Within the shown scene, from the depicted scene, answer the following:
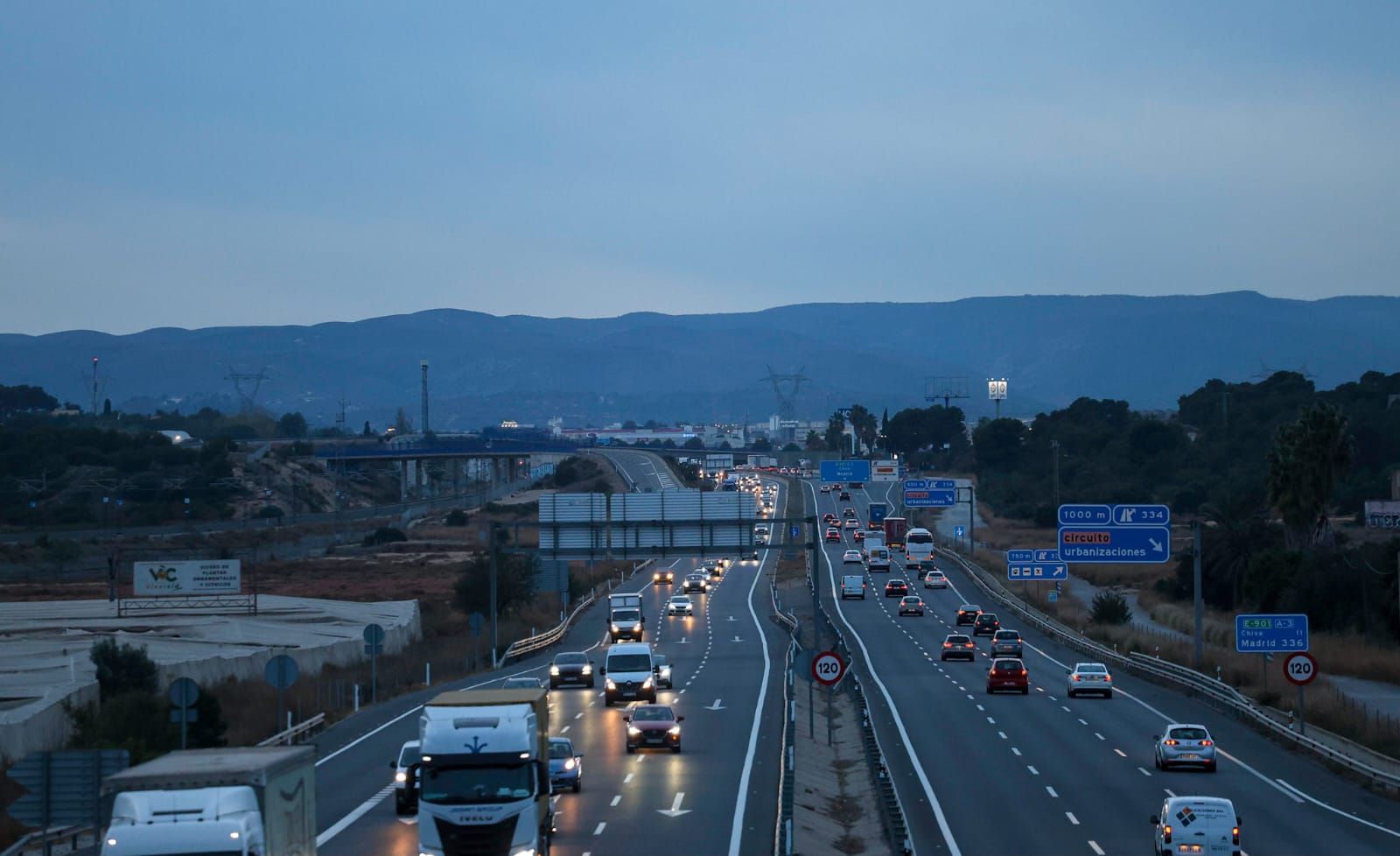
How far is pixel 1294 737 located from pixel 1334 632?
33.2 meters

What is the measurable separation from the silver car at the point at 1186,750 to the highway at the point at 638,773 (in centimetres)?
816

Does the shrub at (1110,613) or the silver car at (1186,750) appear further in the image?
the shrub at (1110,613)

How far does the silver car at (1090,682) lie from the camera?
46.8m

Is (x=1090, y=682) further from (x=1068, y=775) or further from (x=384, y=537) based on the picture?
(x=384, y=537)

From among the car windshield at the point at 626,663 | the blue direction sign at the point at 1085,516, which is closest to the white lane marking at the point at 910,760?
the car windshield at the point at 626,663

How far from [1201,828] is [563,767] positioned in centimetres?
1134

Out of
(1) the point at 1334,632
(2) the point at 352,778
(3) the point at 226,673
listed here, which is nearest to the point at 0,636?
(3) the point at 226,673

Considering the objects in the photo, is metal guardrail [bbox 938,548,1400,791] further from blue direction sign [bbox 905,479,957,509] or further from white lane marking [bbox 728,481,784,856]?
blue direction sign [bbox 905,479,957,509]

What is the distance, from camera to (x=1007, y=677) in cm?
4784

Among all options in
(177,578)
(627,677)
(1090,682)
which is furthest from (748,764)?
(177,578)

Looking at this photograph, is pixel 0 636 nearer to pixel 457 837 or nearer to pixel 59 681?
pixel 59 681

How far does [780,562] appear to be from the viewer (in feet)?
398

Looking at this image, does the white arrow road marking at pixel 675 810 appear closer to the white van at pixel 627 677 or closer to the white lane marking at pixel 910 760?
the white lane marking at pixel 910 760

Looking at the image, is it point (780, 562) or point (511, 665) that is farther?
point (780, 562)
